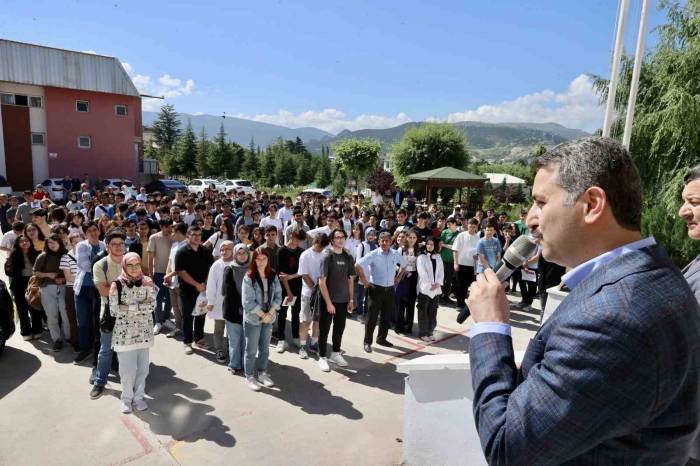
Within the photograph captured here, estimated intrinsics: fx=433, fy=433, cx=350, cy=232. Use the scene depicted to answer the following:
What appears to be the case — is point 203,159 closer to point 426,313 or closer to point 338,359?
point 426,313

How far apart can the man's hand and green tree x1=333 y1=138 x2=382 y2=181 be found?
113 feet

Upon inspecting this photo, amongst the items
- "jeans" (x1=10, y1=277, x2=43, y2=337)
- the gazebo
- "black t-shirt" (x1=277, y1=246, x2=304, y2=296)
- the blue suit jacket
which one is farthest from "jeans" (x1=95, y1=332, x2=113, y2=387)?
the gazebo

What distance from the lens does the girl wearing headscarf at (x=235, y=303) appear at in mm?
5449

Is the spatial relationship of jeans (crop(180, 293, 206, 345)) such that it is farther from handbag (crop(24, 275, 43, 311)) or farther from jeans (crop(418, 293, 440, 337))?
jeans (crop(418, 293, 440, 337))

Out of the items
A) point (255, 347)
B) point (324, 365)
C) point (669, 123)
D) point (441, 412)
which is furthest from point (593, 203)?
point (669, 123)

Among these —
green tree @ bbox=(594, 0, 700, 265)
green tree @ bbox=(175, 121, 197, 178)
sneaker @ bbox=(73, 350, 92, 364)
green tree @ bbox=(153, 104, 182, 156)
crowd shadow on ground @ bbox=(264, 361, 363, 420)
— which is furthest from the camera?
green tree @ bbox=(153, 104, 182, 156)

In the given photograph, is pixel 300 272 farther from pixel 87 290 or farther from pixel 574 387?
pixel 574 387

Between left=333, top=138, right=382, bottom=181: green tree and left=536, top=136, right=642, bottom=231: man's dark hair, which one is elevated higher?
left=333, top=138, right=382, bottom=181: green tree

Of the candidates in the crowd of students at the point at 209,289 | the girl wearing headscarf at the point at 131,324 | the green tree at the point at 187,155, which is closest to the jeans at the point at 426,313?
the crowd of students at the point at 209,289

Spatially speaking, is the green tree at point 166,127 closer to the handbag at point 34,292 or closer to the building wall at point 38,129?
the building wall at point 38,129

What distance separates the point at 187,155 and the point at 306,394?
48.2 m

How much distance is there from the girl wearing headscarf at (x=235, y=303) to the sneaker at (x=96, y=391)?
4.78ft

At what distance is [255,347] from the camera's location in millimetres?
5348

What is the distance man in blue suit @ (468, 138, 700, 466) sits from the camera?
3.21 ft
